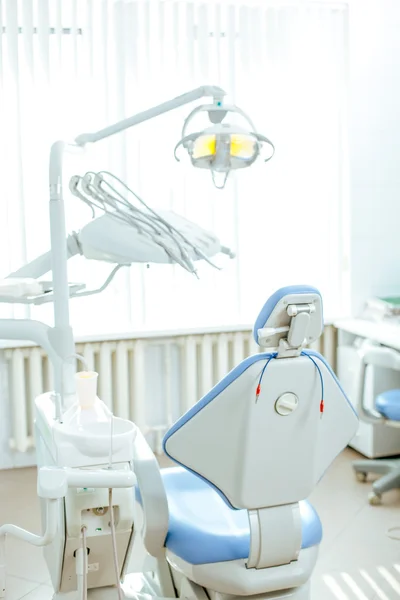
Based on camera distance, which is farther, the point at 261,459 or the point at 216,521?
the point at 216,521

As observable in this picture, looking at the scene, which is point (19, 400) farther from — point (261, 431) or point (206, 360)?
point (261, 431)

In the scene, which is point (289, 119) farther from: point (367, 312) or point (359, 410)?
point (359, 410)

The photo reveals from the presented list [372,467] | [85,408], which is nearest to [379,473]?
[372,467]

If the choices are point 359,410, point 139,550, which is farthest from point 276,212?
point 139,550

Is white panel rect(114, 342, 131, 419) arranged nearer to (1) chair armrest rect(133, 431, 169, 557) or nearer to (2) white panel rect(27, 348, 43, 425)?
(2) white panel rect(27, 348, 43, 425)

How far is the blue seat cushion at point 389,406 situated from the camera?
298cm

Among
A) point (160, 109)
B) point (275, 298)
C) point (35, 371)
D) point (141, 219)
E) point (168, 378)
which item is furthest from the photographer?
point (168, 378)

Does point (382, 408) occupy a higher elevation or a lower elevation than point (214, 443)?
lower

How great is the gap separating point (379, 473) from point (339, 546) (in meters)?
0.65

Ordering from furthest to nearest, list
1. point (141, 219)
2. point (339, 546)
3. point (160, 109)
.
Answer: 1. point (339, 546)
2. point (160, 109)
3. point (141, 219)

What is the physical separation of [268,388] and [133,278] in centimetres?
203

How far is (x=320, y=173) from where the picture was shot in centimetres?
380

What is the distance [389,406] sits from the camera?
118 inches

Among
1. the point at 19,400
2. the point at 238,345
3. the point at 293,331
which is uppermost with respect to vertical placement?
the point at 293,331
